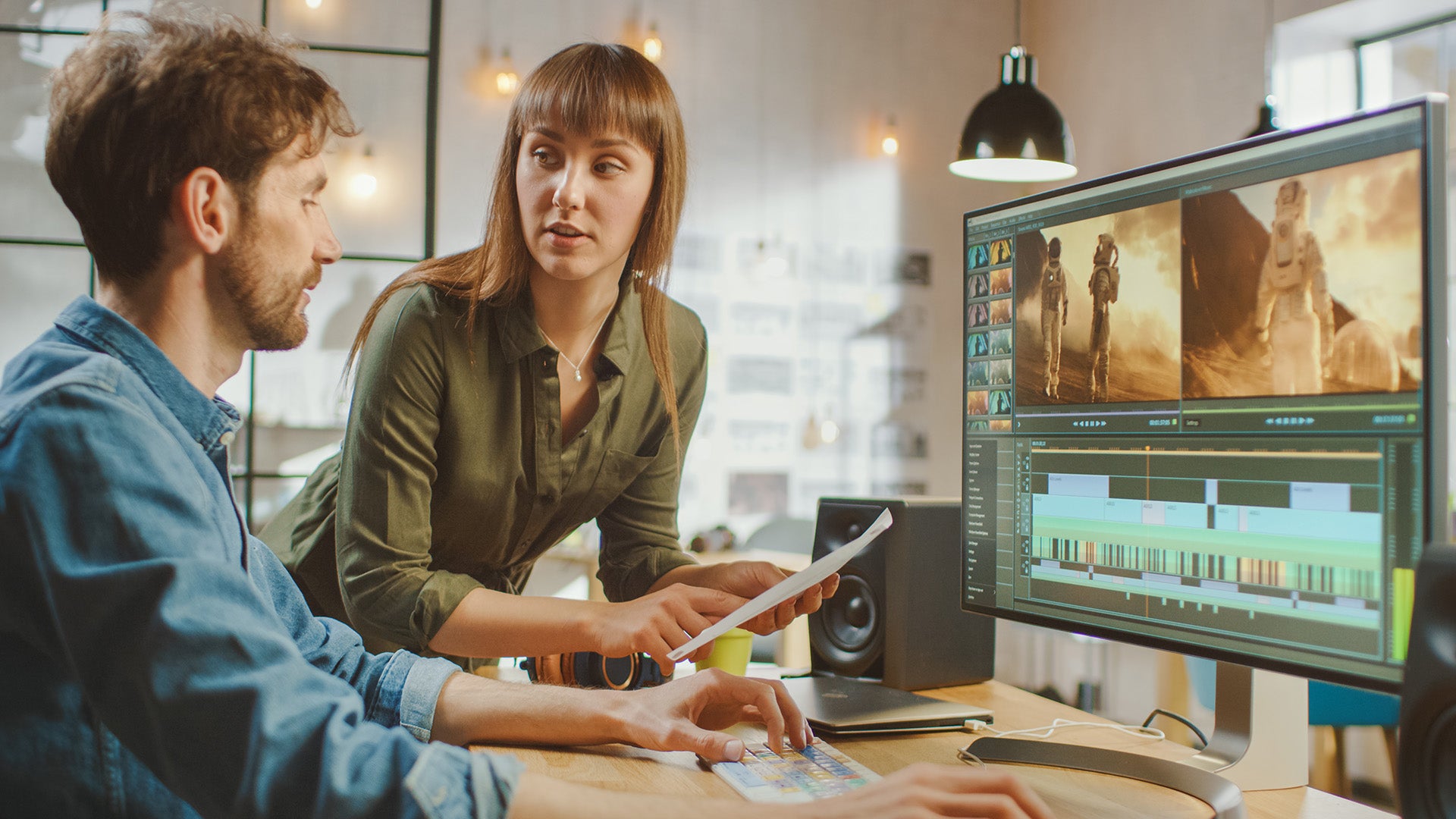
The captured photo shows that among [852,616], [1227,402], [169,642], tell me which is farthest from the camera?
[852,616]

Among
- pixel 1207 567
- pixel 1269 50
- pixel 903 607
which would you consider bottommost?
pixel 903 607

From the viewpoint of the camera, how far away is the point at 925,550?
138 cm

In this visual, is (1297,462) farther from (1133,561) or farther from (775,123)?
(775,123)

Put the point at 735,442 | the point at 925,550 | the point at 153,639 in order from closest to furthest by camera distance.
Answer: the point at 153,639 < the point at 925,550 < the point at 735,442

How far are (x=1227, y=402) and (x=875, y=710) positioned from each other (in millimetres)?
502

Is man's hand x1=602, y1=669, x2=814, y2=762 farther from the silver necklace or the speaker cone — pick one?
the silver necklace

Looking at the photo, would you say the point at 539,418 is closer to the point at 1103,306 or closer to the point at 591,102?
the point at 591,102

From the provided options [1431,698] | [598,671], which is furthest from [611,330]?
[1431,698]

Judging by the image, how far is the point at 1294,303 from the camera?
844 mm

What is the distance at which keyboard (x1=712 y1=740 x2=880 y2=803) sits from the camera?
33.6 inches

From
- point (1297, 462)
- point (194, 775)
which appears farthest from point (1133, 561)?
point (194, 775)

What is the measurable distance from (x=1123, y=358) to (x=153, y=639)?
83 cm

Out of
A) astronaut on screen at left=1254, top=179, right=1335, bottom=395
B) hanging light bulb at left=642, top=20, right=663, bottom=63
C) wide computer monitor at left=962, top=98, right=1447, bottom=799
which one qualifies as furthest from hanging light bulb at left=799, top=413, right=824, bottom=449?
astronaut on screen at left=1254, top=179, right=1335, bottom=395

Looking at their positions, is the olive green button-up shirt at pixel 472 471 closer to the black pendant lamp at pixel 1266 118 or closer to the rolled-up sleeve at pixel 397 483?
the rolled-up sleeve at pixel 397 483
